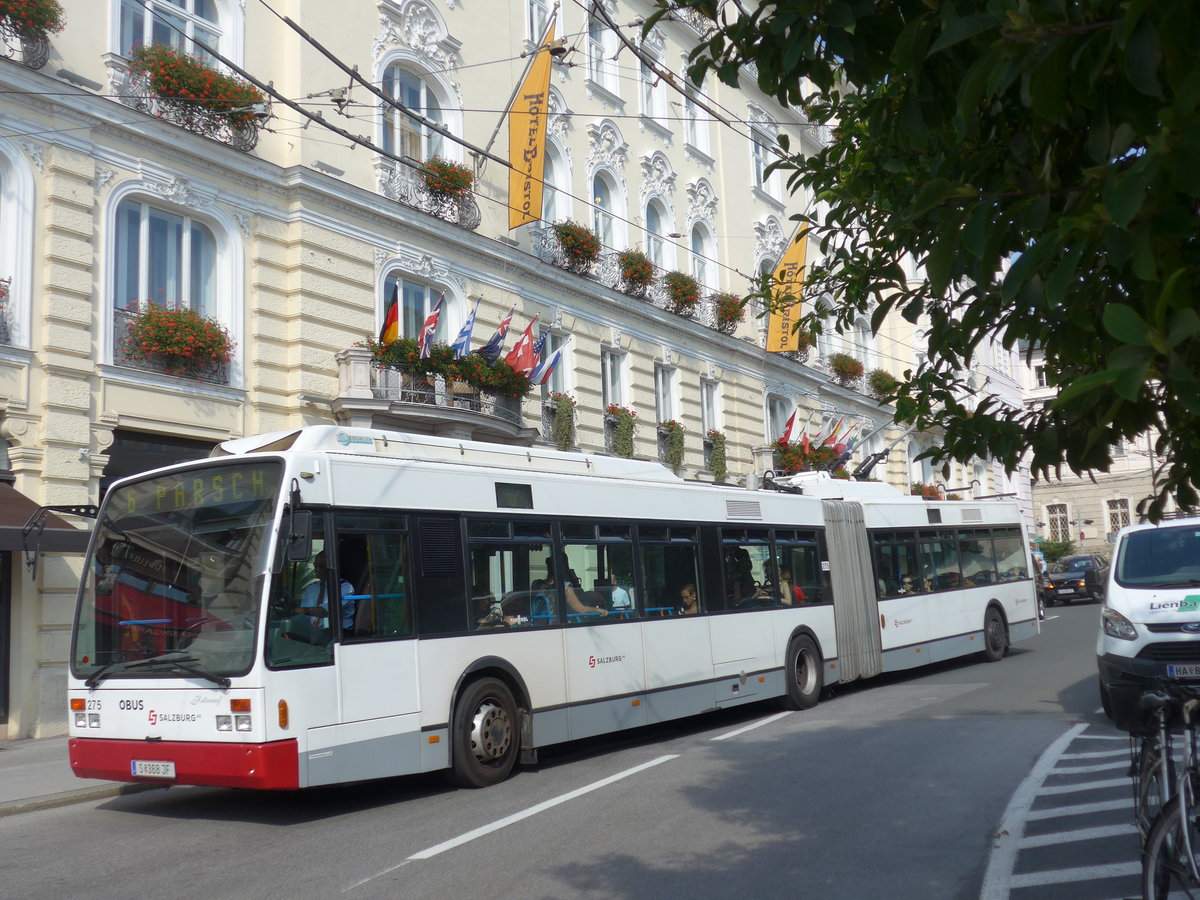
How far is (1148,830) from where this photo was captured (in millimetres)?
4930

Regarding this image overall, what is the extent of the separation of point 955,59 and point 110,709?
8236 mm

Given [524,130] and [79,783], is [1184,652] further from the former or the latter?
[524,130]

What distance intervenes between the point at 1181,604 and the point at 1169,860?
7.02 metres

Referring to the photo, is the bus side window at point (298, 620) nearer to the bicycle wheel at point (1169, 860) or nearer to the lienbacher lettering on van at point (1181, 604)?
the bicycle wheel at point (1169, 860)

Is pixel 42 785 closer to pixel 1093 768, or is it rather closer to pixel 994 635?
pixel 1093 768

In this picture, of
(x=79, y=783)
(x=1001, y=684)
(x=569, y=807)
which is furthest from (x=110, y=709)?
(x=1001, y=684)

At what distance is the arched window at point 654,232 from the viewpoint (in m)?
28.6

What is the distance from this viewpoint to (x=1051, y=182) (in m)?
3.41

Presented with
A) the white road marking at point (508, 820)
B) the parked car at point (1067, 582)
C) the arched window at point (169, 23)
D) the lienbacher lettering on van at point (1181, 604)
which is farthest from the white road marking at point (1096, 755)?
the parked car at point (1067, 582)

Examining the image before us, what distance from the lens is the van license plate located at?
8805mm

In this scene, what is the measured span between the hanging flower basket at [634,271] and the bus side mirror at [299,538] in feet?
60.2

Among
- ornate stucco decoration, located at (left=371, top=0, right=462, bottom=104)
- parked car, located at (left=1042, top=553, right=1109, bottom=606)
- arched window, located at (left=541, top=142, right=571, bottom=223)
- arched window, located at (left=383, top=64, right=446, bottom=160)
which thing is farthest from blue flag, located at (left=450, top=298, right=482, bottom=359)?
parked car, located at (left=1042, top=553, right=1109, bottom=606)

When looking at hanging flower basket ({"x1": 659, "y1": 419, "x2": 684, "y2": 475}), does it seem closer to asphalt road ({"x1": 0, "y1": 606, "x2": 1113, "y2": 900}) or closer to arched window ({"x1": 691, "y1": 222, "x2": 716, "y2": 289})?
arched window ({"x1": 691, "y1": 222, "x2": 716, "y2": 289})

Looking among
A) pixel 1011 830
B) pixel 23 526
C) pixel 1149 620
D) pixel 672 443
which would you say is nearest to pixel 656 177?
pixel 672 443
